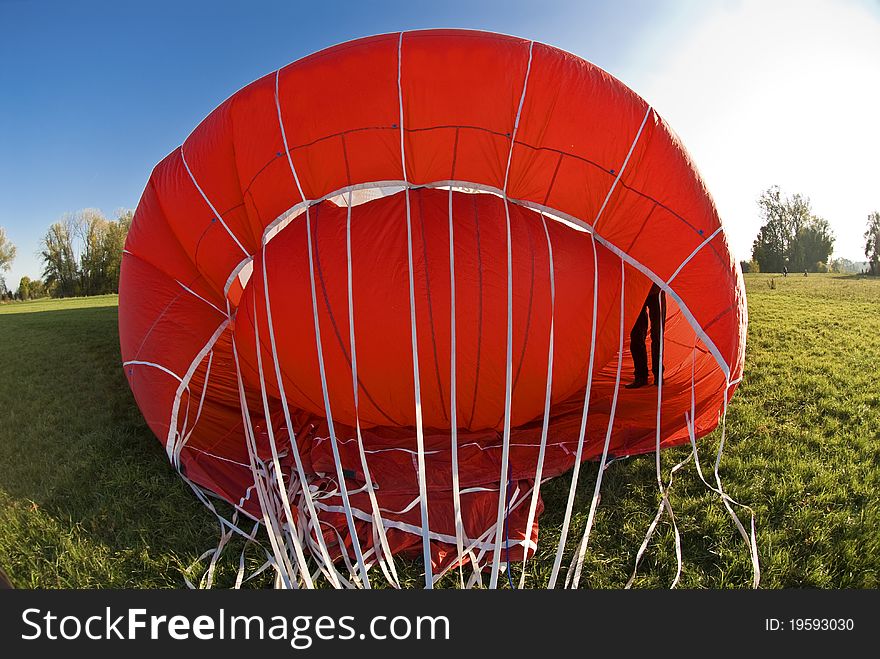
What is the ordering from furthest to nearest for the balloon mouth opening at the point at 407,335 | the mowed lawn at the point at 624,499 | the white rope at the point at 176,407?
the white rope at the point at 176,407, the balloon mouth opening at the point at 407,335, the mowed lawn at the point at 624,499

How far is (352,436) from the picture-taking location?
3041mm

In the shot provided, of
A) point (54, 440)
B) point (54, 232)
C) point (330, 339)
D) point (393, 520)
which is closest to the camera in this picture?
point (393, 520)

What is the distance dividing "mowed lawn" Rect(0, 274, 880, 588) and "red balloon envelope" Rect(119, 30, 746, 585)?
23 centimetres

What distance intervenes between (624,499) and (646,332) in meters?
1.40

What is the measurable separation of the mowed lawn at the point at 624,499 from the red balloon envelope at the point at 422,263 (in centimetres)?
23

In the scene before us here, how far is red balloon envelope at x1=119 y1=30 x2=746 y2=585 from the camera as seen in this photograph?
255 centimetres

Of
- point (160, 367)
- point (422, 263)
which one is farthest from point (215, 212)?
point (422, 263)

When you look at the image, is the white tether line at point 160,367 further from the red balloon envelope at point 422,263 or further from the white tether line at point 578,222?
the white tether line at point 578,222

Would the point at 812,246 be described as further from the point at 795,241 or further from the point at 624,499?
the point at 624,499

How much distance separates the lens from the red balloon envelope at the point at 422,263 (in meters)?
2.55

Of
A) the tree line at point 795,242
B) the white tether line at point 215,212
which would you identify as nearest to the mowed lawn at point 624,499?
the white tether line at point 215,212

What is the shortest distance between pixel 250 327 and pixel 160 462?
34.2 inches

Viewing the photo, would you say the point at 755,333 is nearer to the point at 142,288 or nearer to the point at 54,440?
the point at 142,288

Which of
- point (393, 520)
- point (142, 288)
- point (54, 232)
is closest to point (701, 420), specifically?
point (393, 520)
